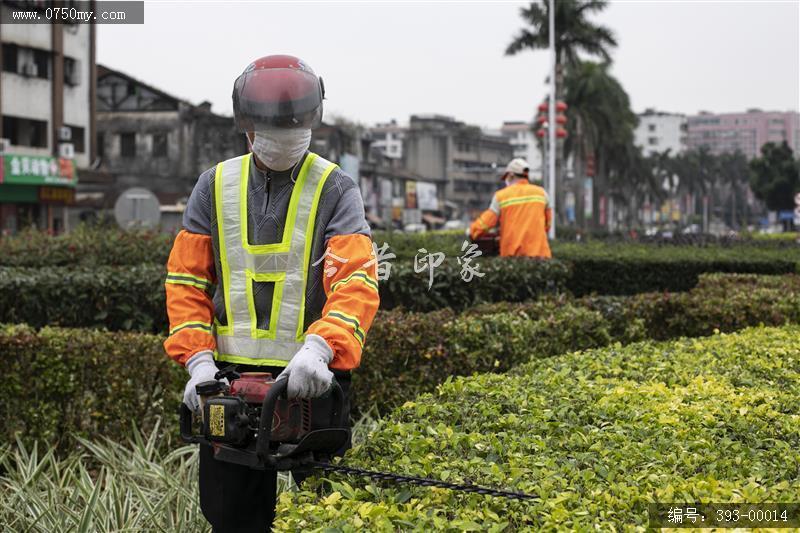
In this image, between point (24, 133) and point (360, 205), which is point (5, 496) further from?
point (24, 133)

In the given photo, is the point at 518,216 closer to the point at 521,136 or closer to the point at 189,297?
the point at 189,297

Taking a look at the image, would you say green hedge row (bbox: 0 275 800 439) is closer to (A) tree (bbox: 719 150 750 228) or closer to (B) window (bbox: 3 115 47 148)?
(B) window (bbox: 3 115 47 148)

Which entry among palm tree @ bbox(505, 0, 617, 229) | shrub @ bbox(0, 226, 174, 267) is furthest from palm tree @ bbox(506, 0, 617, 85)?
shrub @ bbox(0, 226, 174, 267)

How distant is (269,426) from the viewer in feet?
10.2

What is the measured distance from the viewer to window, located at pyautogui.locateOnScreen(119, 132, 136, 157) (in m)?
53.8

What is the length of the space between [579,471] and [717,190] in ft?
574

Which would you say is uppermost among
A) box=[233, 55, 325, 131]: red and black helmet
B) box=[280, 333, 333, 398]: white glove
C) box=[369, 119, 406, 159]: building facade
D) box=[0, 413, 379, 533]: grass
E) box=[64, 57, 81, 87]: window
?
box=[369, 119, 406, 159]: building facade

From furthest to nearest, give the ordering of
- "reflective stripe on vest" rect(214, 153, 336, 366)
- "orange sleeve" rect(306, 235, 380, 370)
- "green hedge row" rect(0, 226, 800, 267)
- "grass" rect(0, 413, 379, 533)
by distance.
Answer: "green hedge row" rect(0, 226, 800, 267)
"grass" rect(0, 413, 379, 533)
"reflective stripe on vest" rect(214, 153, 336, 366)
"orange sleeve" rect(306, 235, 380, 370)

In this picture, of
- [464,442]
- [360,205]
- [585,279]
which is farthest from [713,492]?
[585,279]

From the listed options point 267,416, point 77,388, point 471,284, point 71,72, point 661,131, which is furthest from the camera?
point 661,131

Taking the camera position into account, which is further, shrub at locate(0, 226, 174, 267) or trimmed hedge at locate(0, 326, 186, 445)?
shrub at locate(0, 226, 174, 267)

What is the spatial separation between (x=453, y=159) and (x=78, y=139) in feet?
266

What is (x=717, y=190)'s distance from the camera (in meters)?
170

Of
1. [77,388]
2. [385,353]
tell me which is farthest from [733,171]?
[77,388]
